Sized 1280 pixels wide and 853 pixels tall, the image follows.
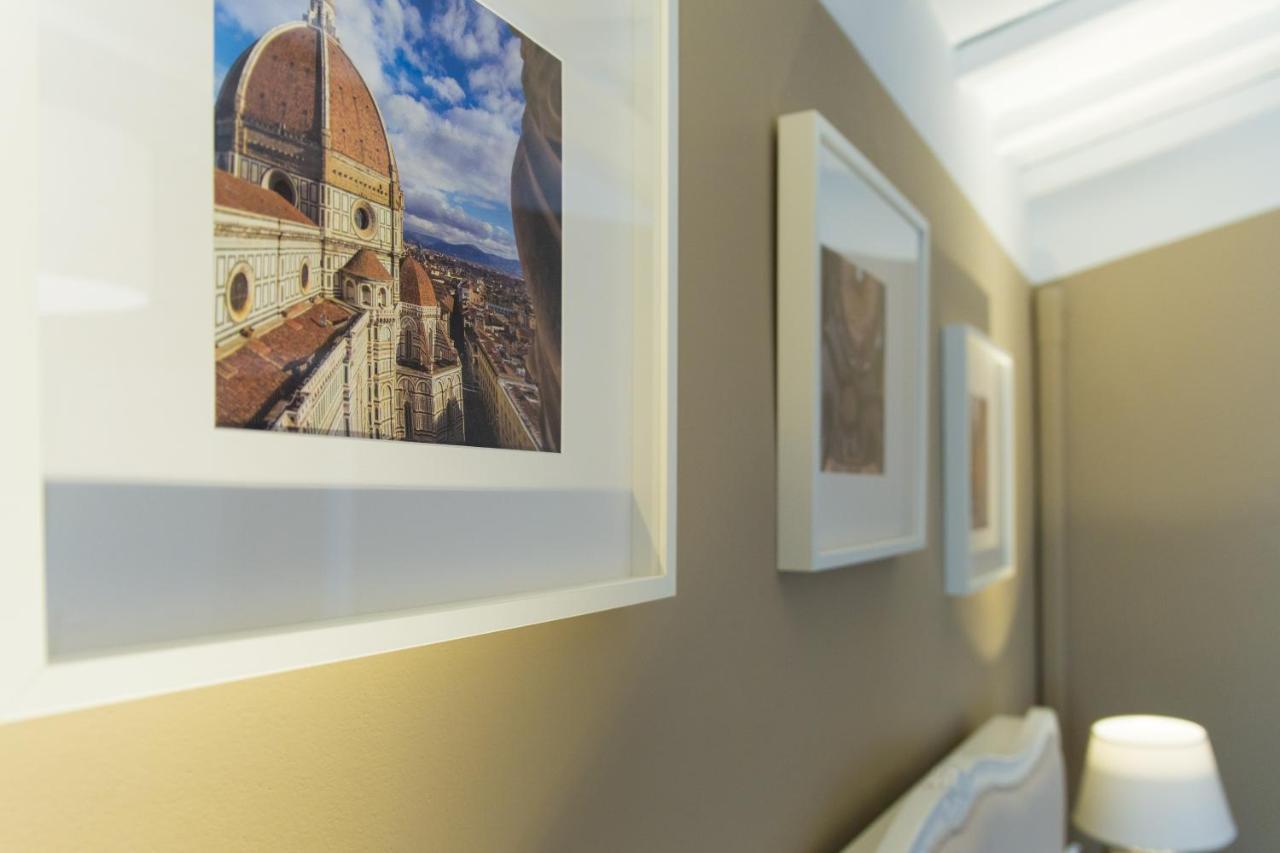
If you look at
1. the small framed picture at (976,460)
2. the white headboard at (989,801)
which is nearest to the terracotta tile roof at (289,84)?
the white headboard at (989,801)

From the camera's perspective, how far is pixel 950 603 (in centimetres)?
181

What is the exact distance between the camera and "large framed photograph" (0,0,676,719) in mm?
357

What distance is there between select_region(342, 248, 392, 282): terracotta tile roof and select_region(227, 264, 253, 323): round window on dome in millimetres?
61

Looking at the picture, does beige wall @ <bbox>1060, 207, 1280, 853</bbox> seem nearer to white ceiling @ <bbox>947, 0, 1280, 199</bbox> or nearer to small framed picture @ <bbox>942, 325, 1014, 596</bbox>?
white ceiling @ <bbox>947, 0, 1280, 199</bbox>

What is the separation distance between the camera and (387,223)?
1.67ft

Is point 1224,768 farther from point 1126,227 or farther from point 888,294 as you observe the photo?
point 888,294

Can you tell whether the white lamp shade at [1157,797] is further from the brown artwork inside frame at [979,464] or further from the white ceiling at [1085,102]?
the white ceiling at [1085,102]

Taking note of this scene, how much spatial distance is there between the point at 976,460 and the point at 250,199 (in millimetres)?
1753

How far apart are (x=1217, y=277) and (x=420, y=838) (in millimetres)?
2696

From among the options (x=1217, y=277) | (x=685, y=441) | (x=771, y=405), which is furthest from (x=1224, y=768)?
(x=685, y=441)

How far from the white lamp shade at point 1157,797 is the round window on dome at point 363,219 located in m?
2.12

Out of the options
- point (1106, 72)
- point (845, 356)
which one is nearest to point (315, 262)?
point (845, 356)

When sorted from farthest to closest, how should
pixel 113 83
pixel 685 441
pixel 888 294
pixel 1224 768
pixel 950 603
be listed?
pixel 1224 768
pixel 950 603
pixel 888 294
pixel 685 441
pixel 113 83

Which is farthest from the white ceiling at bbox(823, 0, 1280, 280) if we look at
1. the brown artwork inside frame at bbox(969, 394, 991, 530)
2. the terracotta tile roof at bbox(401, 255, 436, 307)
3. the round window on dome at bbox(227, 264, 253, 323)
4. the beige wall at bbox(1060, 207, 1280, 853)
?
the round window on dome at bbox(227, 264, 253, 323)
